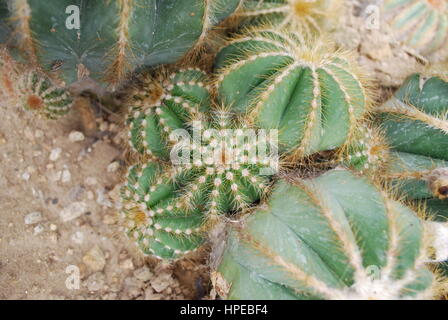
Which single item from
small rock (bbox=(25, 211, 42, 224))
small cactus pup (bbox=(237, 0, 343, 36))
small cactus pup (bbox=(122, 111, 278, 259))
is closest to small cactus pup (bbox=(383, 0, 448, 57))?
small cactus pup (bbox=(237, 0, 343, 36))

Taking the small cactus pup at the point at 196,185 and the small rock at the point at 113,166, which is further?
the small rock at the point at 113,166

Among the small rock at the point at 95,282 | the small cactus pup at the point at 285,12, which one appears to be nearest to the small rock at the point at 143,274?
the small rock at the point at 95,282

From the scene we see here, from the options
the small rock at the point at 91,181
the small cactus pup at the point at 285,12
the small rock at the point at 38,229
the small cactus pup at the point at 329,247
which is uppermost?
the small cactus pup at the point at 285,12

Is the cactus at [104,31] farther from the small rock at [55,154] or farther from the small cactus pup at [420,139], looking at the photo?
the small cactus pup at [420,139]

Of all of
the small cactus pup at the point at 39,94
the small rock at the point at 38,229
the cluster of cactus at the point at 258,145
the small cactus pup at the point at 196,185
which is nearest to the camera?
the cluster of cactus at the point at 258,145

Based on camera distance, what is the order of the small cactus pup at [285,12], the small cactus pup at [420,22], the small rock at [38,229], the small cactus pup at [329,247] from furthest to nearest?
the small cactus pup at [420,22] < the small cactus pup at [285,12] < the small rock at [38,229] < the small cactus pup at [329,247]

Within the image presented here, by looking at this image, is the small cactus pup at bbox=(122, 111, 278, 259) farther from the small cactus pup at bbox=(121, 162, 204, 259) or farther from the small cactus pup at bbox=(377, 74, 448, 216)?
the small cactus pup at bbox=(377, 74, 448, 216)

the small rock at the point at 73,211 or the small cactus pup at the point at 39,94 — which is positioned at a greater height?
the small cactus pup at the point at 39,94
